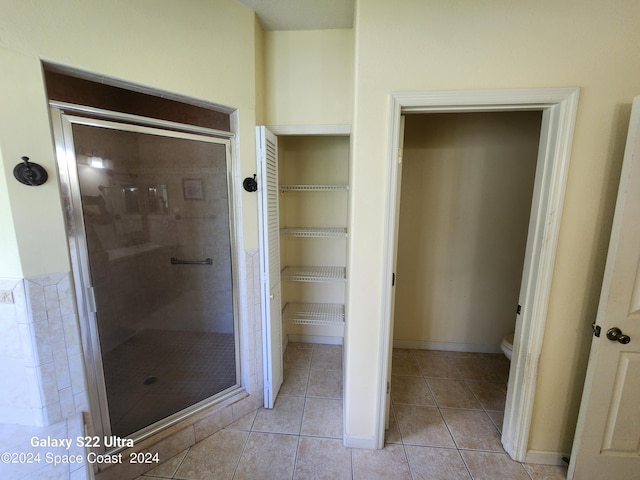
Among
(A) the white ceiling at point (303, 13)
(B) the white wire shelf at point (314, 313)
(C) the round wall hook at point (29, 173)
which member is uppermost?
(A) the white ceiling at point (303, 13)

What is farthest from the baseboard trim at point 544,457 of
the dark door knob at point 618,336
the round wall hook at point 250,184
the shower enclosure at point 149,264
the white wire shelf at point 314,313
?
the round wall hook at point 250,184

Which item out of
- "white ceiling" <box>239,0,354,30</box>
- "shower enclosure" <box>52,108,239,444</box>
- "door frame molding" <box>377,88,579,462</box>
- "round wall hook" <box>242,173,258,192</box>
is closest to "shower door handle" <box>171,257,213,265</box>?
"shower enclosure" <box>52,108,239,444</box>

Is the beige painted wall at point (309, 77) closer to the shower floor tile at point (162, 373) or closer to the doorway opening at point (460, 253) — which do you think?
the doorway opening at point (460, 253)

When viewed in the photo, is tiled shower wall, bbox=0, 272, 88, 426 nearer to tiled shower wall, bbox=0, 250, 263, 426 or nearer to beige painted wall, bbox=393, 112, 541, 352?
tiled shower wall, bbox=0, 250, 263, 426

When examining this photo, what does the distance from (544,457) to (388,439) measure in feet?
2.94

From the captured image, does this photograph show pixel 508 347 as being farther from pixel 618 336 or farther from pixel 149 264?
pixel 149 264

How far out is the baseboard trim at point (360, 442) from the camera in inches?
61.5

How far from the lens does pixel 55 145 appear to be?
43.5 inches

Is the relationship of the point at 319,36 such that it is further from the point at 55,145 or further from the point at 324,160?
the point at 55,145

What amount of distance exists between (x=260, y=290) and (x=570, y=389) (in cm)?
194

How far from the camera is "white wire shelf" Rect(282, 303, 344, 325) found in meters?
2.23

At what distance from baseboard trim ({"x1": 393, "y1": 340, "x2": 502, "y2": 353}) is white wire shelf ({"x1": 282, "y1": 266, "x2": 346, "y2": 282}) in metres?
1.03

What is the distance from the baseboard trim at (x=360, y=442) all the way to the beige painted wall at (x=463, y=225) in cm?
119

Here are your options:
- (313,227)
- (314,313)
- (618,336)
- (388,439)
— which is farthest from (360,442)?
(313,227)
